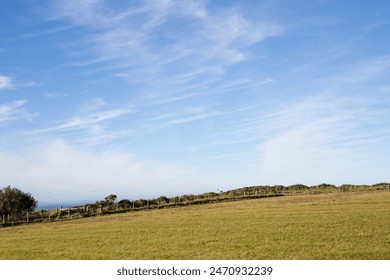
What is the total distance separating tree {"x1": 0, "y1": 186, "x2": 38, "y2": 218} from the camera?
74000 millimetres

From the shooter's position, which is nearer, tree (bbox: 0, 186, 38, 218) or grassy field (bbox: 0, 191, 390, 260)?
grassy field (bbox: 0, 191, 390, 260)

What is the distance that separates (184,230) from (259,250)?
1327 cm

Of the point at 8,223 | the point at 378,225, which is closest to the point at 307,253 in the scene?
the point at 378,225

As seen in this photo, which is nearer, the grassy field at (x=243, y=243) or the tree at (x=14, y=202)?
the grassy field at (x=243, y=243)

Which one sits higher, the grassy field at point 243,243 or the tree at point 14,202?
the tree at point 14,202

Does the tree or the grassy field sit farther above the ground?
Answer: the tree

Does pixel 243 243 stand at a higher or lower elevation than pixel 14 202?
lower

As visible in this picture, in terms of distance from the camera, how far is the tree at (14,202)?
7400 cm

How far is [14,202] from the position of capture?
75.4m

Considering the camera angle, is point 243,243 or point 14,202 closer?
point 243,243
